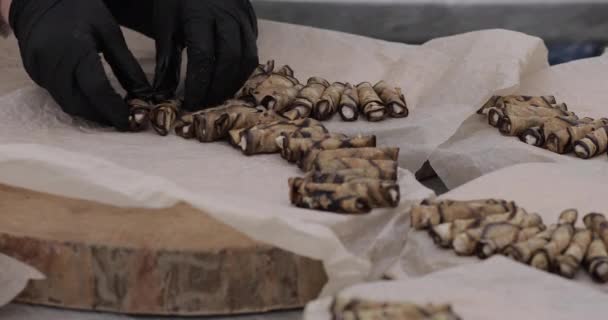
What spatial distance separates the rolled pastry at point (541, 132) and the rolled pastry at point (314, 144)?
0.93 ft

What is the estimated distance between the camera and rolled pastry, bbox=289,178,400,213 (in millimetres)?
1119

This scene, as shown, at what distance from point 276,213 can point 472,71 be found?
76 cm

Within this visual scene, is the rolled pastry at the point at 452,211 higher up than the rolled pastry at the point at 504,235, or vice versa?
the rolled pastry at the point at 504,235

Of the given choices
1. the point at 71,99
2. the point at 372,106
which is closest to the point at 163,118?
the point at 71,99

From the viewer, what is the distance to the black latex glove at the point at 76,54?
1.39 meters

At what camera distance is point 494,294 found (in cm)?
92

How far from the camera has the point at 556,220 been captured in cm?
119

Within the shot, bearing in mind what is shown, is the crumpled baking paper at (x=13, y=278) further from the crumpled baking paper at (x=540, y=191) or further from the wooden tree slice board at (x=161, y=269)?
the crumpled baking paper at (x=540, y=191)

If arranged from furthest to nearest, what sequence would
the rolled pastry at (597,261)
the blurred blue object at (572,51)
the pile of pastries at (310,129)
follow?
the blurred blue object at (572,51) → the pile of pastries at (310,129) → the rolled pastry at (597,261)

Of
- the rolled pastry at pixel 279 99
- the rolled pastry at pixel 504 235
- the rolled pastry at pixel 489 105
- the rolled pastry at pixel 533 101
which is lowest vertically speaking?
the rolled pastry at pixel 279 99

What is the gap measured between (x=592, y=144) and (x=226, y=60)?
60 cm

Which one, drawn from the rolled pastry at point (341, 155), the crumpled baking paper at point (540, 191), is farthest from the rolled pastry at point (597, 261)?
the rolled pastry at point (341, 155)

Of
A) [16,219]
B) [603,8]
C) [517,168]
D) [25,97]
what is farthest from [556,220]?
[603,8]

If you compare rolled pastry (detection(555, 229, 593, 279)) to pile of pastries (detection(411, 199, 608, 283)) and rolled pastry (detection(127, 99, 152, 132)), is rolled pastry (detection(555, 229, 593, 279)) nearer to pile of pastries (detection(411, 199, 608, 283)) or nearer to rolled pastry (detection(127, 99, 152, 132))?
pile of pastries (detection(411, 199, 608, 283))
